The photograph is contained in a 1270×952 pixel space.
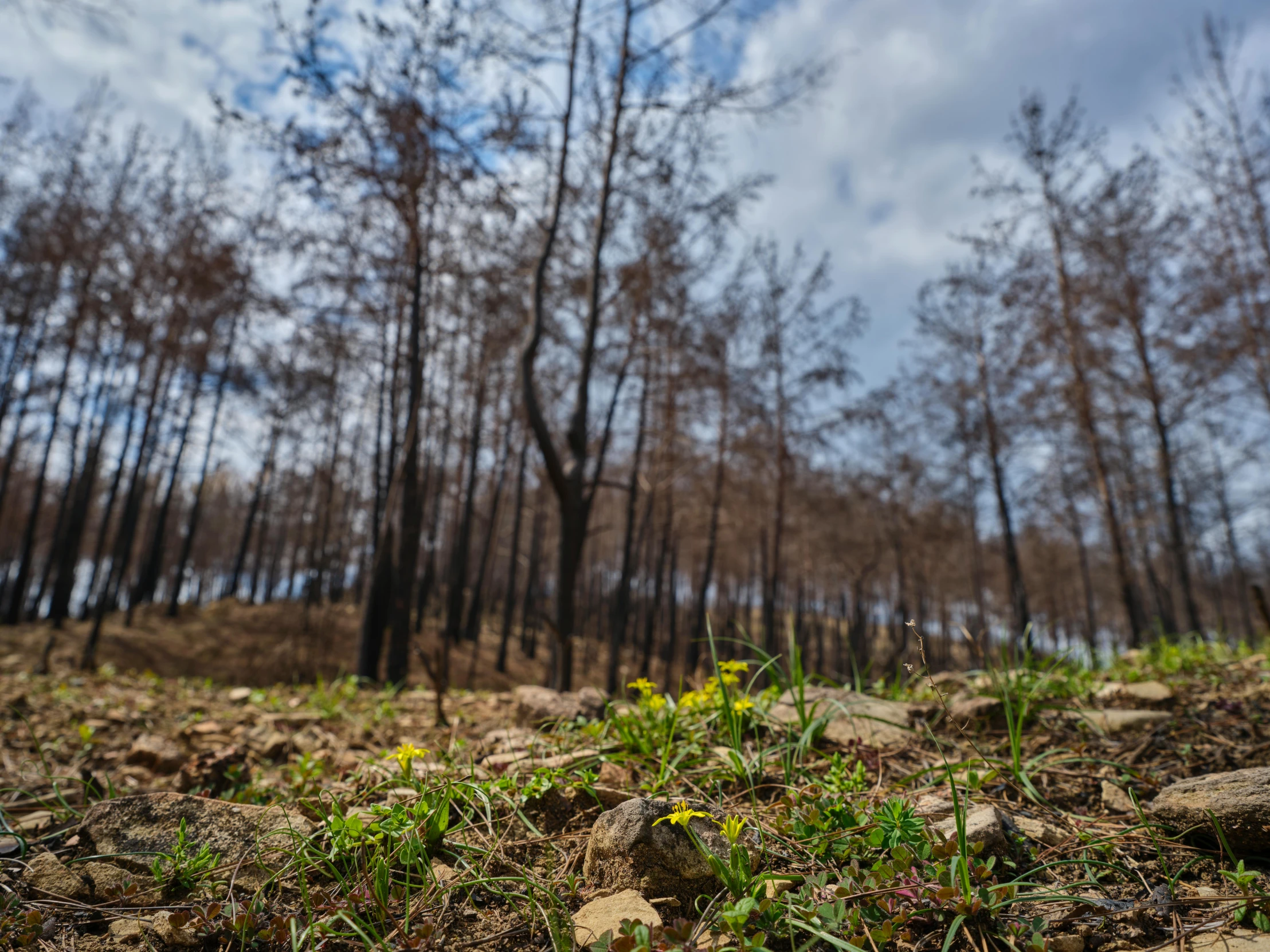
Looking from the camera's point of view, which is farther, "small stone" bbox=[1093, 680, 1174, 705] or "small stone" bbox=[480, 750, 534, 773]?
"small stone" bbox=[1093, 680, 1174, 705]

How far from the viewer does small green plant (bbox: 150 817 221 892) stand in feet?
5.53

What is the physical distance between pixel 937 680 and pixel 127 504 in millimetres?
16197

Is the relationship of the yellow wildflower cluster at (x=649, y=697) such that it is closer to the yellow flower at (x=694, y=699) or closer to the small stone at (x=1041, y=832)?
the yellow flower at (x=694, y=699)

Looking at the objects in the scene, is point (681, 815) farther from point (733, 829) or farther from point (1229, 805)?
point (1229, 805)

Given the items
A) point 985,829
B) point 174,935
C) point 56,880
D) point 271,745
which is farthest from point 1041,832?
point 271,745

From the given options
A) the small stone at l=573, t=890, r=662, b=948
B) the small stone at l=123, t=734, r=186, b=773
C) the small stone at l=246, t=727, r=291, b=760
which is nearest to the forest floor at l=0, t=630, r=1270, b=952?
the small stone at l=573, t=890, r=662, b=948

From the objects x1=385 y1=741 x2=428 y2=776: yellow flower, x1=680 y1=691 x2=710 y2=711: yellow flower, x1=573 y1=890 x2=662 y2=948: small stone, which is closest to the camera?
x1=573 y1=890 x2=662 y2=948: small stone

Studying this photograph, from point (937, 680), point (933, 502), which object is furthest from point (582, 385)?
point (933, 502)

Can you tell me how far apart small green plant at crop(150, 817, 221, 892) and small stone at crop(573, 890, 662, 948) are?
3.65 ft

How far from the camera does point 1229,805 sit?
1535 millimetres

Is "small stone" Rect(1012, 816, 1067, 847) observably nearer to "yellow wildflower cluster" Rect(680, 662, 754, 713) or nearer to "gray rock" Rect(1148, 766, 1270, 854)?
"gray rock" Rect(1148, 766, 1270, 854)

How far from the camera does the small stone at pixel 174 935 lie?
1470 mm

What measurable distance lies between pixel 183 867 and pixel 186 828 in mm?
226

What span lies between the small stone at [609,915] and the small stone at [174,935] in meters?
0.94
